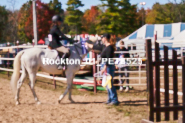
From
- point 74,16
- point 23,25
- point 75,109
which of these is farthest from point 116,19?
point 75,109

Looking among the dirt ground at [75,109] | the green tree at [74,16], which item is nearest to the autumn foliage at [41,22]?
the green tree at [74,16]

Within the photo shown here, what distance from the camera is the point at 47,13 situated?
52.4 m

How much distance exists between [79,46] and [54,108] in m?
2.02

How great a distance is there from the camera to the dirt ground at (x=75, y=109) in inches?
221

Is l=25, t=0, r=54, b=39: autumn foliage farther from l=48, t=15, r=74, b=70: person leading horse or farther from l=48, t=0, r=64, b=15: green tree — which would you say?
l=48, t=15, r=74, b=70: person leading horse

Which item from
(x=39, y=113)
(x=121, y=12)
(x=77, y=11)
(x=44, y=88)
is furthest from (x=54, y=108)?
(x=77, y=11)

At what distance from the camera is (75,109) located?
21.6ft

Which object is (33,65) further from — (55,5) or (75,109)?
(55,5)

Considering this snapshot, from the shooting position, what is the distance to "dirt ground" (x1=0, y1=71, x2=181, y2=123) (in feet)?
18.4

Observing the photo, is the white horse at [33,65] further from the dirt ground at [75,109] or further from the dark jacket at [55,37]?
the dirt ground at [75,109]

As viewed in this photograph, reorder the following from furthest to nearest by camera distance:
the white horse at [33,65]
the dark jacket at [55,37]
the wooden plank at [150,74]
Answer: the white horse at [33,65] < the dark jacket at [55,37] < the wooden plank at [150,74]

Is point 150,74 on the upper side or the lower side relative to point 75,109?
upper

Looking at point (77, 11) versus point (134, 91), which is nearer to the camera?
point (134, 91)

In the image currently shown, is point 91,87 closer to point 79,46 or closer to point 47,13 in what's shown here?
point 79,46
